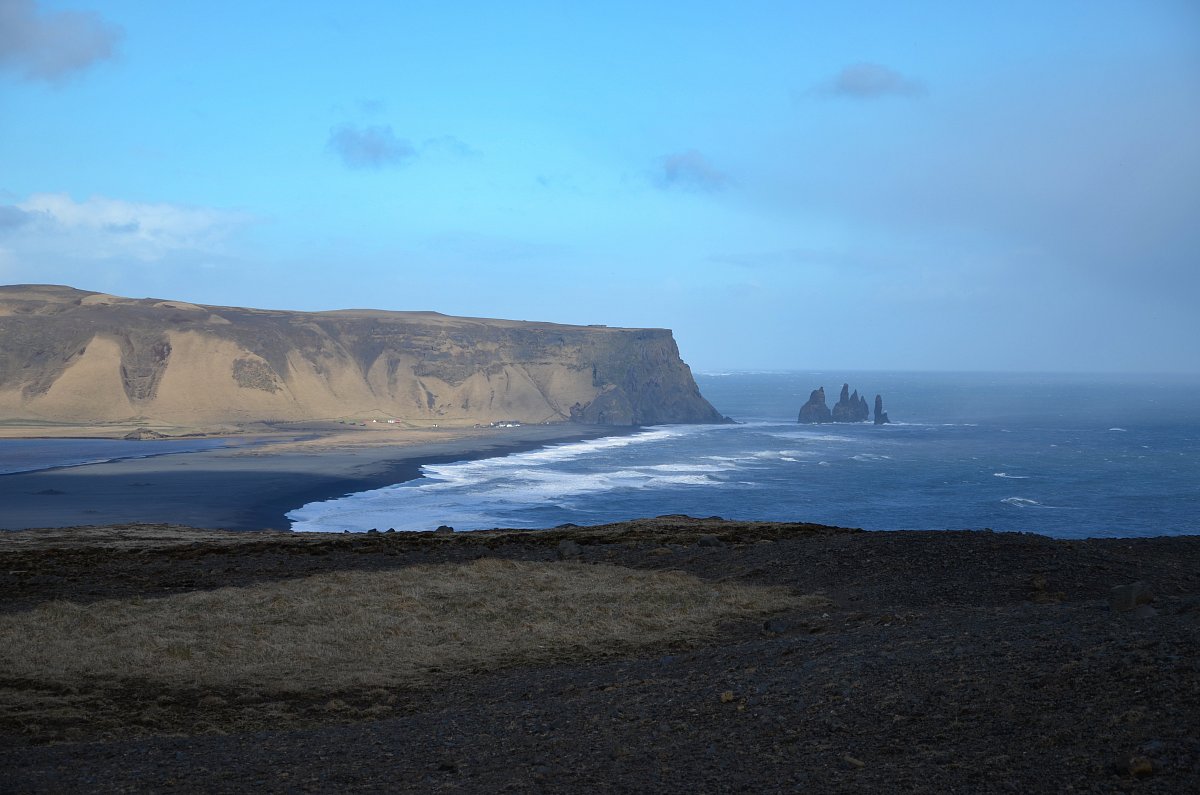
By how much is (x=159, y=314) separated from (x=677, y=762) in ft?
442

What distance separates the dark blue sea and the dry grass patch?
2842cm

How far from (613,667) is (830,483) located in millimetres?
60620

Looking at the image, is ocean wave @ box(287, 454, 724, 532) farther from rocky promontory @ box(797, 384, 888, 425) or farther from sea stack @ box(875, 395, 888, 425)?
sea stack @ box(875, 395, 888, 425)

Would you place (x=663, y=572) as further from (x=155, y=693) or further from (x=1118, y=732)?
(x=1118, y=732)

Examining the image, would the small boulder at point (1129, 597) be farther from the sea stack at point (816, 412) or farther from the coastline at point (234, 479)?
the sea stack at point (816, 412)

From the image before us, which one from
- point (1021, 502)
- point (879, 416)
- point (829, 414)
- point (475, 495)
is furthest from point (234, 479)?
point (879, 416)

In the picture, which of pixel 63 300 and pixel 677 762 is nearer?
pixel 677 762

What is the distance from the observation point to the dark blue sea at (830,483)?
51.5 m

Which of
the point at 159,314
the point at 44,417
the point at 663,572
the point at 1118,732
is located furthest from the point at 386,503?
the point at 159,314

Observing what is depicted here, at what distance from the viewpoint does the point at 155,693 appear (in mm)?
11305

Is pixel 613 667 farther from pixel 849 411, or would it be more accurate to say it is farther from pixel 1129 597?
pixel 849 411

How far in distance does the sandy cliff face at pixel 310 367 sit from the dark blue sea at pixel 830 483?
765 inches

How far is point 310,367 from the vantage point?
127000 millimetres

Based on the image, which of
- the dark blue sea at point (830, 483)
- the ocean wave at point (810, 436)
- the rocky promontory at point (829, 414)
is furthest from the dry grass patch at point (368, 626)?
the rocky promontory at point (829, 414)
